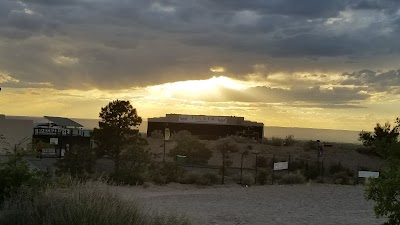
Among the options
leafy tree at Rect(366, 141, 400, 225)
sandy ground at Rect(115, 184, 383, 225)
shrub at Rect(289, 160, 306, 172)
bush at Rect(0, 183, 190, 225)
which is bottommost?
sandy ground at Rect(115, 184, 383, 225)

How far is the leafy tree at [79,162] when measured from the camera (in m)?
36.6

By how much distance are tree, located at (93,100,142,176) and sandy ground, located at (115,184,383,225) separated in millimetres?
4923

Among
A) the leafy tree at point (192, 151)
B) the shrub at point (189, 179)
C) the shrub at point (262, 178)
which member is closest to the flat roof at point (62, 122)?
the leafy tree at point (192, 151)

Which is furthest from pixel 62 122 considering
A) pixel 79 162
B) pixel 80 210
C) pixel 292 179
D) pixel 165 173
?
pixel 80 210

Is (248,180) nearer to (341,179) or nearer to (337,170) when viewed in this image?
(341,179)

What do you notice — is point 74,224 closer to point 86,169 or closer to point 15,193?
point 15,193

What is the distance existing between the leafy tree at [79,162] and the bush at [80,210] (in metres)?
21.9

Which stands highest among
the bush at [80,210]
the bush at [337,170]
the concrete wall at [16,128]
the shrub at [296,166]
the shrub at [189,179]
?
the concrete wall at [16,128]

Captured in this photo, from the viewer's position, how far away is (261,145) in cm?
7731

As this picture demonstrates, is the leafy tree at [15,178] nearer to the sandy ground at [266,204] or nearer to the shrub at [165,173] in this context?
the sandy ground at [266,204]

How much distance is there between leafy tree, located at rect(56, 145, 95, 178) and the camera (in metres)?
36.6

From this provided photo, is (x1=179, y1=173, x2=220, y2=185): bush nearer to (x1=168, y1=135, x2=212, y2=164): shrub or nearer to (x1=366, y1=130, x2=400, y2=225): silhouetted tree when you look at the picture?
(x1=168, y1=135, x2=212, y2=164): shrub

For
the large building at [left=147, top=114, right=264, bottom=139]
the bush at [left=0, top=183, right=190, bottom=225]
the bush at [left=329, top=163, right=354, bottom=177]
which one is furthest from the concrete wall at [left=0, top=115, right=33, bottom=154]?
the large building at [left=147, top=114, right=264, bottom=139]

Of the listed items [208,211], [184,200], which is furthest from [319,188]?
[208,211]
